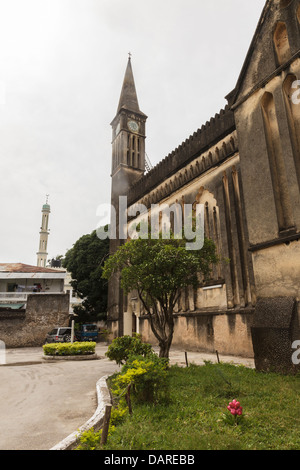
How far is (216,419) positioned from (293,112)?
7497mm

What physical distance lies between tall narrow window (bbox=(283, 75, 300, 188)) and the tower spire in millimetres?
22266

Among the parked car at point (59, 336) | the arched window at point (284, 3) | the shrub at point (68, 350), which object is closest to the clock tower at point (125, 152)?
the parked car at point (59, 336)

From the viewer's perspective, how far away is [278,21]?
8.32 m

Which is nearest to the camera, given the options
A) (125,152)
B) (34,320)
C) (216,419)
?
(216,419)

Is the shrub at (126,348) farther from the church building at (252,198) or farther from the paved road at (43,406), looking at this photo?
the church building at (252,198)

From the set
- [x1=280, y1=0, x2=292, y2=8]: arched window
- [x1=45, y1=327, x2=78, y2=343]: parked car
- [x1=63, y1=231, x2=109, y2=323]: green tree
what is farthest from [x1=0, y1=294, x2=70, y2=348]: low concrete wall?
[x1=280, y1=0, x2=292, y2=8]: arched window

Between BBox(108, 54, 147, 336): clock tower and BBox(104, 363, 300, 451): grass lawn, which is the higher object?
BBox(108, 54, 147, 336): clock tower

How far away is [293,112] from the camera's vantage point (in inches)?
309

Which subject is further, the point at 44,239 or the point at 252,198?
the point at 44,239

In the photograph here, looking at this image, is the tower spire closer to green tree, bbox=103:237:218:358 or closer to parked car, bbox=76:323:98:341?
parked car, bbox=76:323:98:341

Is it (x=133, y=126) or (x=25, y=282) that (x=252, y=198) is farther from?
(x=25, y=282)

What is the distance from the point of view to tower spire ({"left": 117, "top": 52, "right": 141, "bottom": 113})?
1125 inches

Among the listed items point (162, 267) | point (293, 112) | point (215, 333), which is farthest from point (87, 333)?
point (293, 112)
